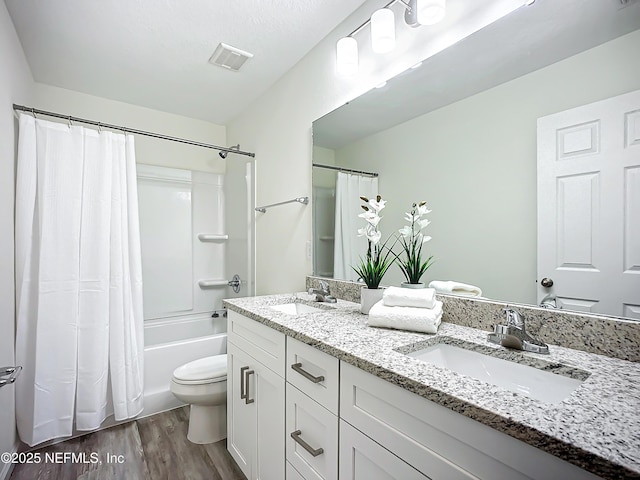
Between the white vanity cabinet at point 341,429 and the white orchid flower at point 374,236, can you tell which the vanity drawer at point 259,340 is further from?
the white orchid flower at point 374,236

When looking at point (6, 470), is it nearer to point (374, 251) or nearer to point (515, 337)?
point (374, 251)

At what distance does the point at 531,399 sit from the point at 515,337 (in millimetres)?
352

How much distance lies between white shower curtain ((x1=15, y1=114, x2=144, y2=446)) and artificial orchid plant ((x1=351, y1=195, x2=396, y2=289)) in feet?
5.21

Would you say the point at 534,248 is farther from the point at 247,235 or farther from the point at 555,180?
the point at 247,235

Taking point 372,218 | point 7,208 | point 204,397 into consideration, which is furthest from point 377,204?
point 7,208

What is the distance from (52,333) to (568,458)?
236 cm

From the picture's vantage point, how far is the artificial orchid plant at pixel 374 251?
1.39 meters

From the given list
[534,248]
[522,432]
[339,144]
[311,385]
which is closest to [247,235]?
[339,144]

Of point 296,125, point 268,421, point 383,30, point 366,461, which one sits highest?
point 383,30

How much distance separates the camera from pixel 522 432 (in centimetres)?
51

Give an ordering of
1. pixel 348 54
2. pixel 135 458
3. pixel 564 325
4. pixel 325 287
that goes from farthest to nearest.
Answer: pixel 325 287
pixel 135 458
pixel 348 54
pixel 564 325

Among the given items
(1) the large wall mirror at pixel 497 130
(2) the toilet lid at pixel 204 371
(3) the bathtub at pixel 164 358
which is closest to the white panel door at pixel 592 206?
(1) the large wall mirror at pixel 497 130

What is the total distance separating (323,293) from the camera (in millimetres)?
1774

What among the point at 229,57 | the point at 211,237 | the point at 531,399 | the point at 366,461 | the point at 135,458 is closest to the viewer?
the point at 531,399
